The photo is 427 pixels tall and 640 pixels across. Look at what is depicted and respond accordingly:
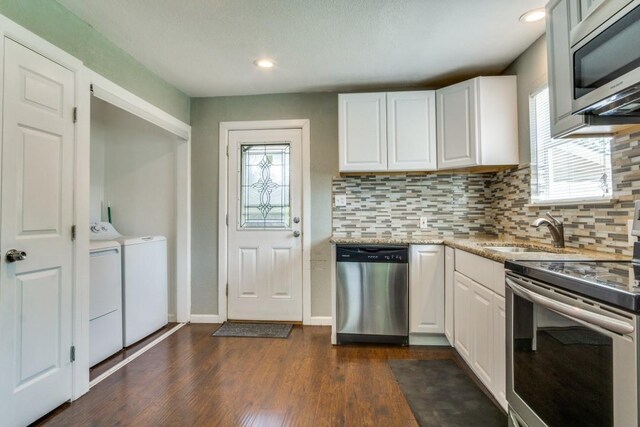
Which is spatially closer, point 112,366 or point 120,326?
point 112,366

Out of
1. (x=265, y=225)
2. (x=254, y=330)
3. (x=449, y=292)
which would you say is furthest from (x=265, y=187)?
(x=449, y=292)

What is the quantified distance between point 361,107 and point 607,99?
6.21 ft

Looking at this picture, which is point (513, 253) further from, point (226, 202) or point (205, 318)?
point (205, 318)

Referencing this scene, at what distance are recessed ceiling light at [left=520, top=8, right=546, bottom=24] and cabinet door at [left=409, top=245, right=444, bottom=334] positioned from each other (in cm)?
165

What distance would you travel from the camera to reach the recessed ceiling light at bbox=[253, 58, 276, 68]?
2.54 m

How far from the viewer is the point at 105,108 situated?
10.3 ft

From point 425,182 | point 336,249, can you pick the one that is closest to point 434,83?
point 425,182

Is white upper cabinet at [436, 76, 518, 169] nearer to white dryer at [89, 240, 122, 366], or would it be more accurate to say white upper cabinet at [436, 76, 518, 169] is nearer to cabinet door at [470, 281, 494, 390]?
cabinet door at [470, 281, 494, 390]

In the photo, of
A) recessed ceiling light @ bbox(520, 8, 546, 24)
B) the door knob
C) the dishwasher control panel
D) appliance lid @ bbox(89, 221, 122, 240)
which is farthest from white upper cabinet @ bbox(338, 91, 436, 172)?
appliance lid @ bbox(89, 221, 122, 240)

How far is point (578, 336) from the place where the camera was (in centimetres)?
103

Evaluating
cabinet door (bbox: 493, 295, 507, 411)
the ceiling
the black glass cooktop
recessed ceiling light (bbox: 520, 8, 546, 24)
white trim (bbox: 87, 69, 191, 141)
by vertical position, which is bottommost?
cabinet door (bbox: 493, 295, 507, 411)

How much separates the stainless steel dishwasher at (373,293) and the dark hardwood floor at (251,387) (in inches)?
5.5

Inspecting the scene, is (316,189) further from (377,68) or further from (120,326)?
(120,326)

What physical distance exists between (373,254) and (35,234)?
2203mm
